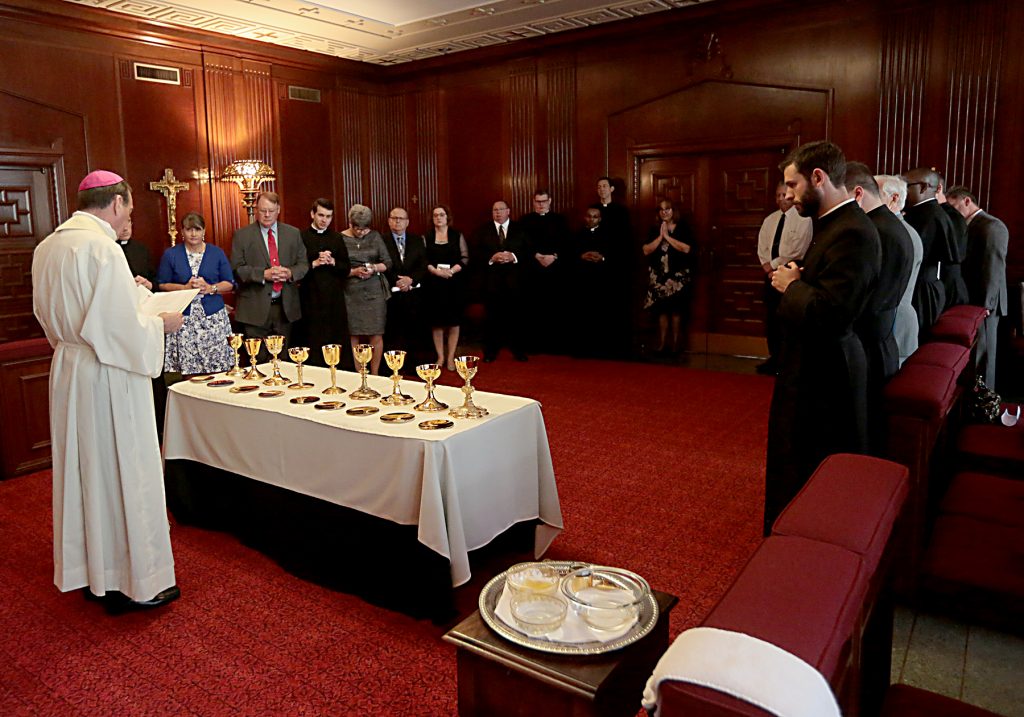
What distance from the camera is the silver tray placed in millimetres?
1648

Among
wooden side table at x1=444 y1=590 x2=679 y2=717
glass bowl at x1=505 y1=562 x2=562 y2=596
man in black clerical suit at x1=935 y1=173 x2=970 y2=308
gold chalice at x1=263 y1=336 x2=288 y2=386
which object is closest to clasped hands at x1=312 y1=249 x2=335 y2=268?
gold chalice at x1=263 y1=336 x2=288 y2=386

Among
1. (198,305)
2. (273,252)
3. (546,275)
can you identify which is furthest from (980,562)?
(546,275)

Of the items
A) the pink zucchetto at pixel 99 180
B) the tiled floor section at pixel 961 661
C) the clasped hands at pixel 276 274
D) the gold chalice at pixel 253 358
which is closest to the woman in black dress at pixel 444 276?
the clasped hands at pixel 276 274

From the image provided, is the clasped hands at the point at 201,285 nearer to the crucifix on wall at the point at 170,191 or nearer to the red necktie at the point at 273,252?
the red necktie at the point at 273,252

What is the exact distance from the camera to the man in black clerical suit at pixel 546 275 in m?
8.94

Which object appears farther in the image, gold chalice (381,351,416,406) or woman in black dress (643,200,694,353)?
woman in black dress (643,200,694,353)

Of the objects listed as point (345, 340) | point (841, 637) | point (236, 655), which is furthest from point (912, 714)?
point (345, 340)

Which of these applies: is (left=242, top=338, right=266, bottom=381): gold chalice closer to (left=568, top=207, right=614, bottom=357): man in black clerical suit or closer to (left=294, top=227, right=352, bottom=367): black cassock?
(left=294, top=227, right=352, bottom=367): black cassock

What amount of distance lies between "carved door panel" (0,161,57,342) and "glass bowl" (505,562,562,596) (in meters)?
6.88

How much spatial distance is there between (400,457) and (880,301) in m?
2.15

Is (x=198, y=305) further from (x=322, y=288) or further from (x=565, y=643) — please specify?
(x=565, y=643)

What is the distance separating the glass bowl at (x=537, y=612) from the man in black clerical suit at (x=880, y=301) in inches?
81.8

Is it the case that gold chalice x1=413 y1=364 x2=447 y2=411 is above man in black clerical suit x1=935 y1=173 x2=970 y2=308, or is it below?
below

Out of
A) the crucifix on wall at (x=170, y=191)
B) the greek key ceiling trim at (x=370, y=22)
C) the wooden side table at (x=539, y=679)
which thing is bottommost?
the wooden side table at (x=539, y=679)
